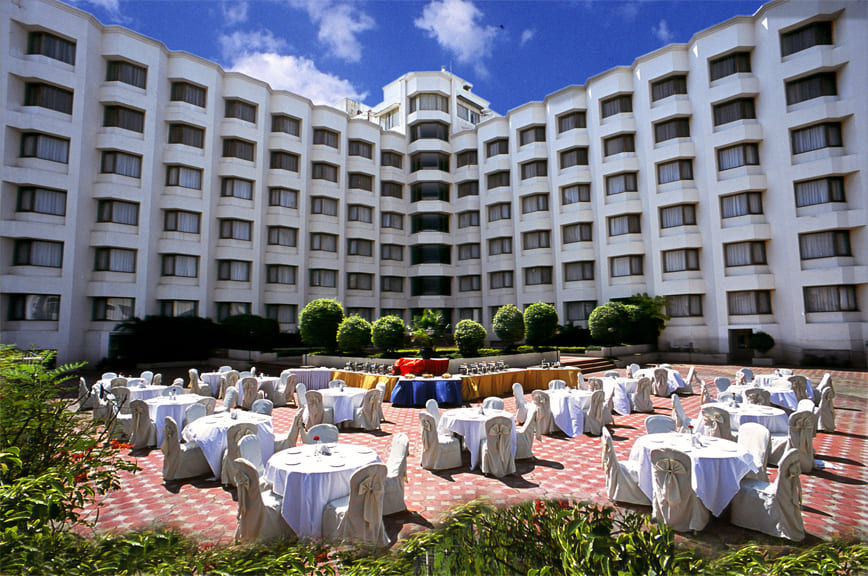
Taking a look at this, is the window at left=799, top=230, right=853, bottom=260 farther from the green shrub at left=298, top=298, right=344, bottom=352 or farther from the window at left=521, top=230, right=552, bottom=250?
the green shrub at left=298, top=298, right=344, bottom=352

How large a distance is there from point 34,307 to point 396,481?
28013mm

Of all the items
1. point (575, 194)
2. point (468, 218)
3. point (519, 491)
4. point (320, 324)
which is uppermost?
point (575, 194)

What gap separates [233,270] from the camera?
104ft

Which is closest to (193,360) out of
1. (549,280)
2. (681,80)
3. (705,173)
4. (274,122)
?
(274,122)

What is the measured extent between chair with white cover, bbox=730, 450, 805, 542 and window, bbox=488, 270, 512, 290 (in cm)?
3159

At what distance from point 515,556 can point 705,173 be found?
31.9 m

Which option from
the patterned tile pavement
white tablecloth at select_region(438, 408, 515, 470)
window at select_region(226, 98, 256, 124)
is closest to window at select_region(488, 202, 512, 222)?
window at select_region(226, 98, 256, 124)

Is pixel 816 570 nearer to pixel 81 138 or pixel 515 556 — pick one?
pixel 515 556

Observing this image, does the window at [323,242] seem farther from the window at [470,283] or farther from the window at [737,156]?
the window at [737,156]

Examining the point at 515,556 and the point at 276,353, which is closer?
the point at 515,556

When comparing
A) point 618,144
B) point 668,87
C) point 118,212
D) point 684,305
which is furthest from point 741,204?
point 118,212

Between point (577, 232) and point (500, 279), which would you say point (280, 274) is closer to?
point (500, 279)

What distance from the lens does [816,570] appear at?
279 centimetres

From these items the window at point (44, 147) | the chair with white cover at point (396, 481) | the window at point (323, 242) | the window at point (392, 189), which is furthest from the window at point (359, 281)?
the chair with white cover at point (396, 481)
